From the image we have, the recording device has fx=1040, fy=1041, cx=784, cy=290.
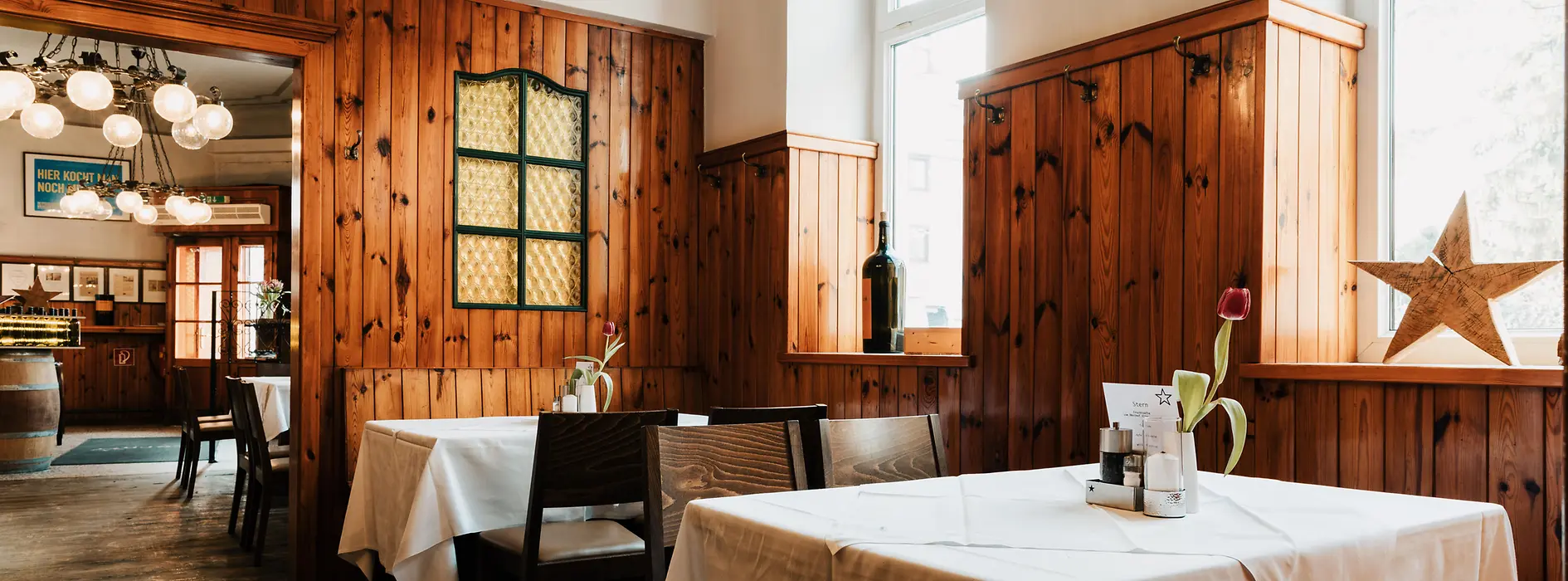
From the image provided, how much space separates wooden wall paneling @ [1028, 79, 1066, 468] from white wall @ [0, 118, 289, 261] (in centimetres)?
891

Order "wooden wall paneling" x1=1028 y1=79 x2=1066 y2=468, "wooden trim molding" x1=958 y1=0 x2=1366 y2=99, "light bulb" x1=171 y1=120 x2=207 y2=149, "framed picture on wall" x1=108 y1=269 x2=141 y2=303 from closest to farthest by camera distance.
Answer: "wooden trim molding" x1=958 y1=0 x2=1366 y2=99 < "wooden wall paneling" x1=1028 y1=79 x2=1066 y2=468 < "light bulb" x1=171 y1=120 x2=207 y2=149 < "framed picture on wall" x1=108 y1=269 x2=141 y2=303

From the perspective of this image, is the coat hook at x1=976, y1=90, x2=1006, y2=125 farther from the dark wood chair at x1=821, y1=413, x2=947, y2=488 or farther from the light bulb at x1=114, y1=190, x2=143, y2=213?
the light bulb at x1=114, y1=190, x2=143, y2=213

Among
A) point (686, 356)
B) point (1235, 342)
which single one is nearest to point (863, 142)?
point (686, 356)

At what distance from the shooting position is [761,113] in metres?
4.40

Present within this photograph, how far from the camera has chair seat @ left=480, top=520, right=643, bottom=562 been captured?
2646mm

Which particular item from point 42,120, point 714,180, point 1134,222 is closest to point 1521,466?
point 1134,222

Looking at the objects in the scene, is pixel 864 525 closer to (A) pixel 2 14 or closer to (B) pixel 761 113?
(B) pixel 761 113

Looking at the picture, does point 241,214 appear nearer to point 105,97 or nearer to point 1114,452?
point 105,97

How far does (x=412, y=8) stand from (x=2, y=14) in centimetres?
131

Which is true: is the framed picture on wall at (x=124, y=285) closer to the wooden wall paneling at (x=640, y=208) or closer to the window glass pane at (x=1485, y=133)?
the wooden wall paneling at (x=640, y=208)

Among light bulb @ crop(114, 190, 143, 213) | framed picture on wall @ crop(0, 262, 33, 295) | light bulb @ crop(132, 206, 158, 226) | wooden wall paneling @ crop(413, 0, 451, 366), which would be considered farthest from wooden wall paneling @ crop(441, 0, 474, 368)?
framed picture on wall @ crop(0, 262, 33, 295)

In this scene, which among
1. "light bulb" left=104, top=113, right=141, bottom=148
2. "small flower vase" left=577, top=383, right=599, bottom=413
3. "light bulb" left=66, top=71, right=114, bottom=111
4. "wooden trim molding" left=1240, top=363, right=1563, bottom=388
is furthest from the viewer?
"light bulb" left=104, top=113, right=141, bottom=148

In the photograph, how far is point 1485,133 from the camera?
2502 mm

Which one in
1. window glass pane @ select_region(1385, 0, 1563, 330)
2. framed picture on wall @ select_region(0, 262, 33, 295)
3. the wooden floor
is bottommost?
the wooden floor
